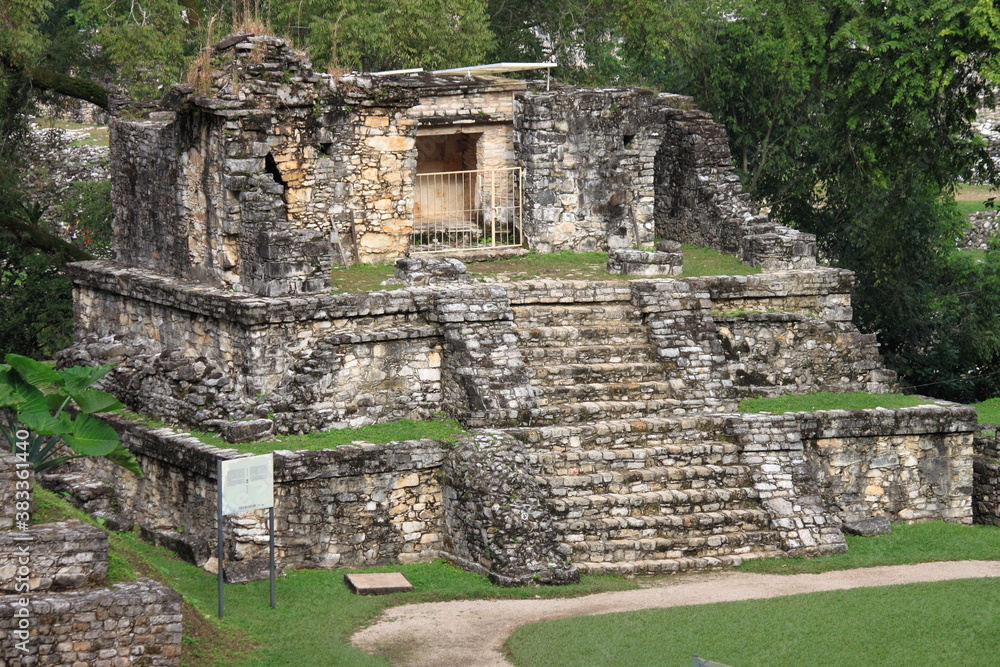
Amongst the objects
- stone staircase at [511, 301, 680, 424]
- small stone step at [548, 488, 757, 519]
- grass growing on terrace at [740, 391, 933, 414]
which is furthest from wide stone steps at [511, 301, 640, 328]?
small stone step at [548, 488, 757, 519]

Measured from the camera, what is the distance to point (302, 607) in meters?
14.1

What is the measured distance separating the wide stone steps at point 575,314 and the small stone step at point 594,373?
780 mm

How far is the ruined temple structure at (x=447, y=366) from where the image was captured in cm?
1561

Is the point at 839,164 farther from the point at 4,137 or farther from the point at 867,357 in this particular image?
the point at 4,137

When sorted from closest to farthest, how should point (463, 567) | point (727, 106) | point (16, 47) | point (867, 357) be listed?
point (463, 567) → point (867, 357) → point (16, 47) → point (727, 106)

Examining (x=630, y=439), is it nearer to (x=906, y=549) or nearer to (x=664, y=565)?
(x=664, y=565)

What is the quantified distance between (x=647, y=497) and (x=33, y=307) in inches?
545

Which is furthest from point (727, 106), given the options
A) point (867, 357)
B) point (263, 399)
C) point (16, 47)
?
point (263, 399)

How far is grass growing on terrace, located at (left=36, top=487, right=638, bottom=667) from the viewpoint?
41.6 ft

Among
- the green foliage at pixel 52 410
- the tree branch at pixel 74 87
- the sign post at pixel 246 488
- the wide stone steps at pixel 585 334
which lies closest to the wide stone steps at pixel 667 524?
the wide stone steps at pixel 585 334

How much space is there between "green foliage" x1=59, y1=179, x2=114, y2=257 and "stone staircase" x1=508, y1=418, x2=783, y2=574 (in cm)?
1254

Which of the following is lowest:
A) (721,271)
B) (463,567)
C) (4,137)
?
(463,567)

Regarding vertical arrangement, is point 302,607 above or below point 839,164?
below

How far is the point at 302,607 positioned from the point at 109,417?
14.4 feet
